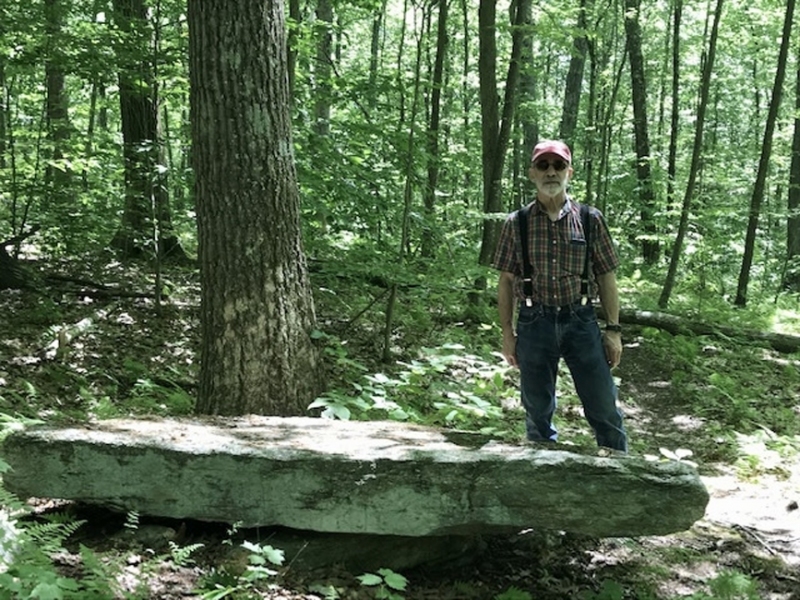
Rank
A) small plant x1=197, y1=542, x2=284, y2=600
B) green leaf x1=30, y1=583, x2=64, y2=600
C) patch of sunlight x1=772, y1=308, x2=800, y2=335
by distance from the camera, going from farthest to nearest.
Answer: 1. patch of sunlight x1=772, y1=308, x2=800, y2=335
2. small plant x1=197, y1=542, x2=284, y2=600
3. green leaf x1=30, y1=583, x2=64, y2=600

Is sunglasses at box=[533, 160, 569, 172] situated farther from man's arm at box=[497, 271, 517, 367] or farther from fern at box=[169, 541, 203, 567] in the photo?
fern at box=[169, 541, 203, 567]

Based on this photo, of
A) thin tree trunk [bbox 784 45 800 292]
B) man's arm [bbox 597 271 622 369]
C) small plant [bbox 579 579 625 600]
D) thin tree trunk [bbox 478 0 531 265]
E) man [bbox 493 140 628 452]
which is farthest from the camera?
thin tree trunk [bbox 784 45 800 292]

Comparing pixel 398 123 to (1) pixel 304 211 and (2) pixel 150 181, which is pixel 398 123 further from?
(2) pixel 150 181

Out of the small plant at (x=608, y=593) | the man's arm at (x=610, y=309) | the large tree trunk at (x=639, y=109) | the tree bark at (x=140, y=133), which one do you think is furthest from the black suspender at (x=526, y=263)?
the large tree trunk at (x=639, y=109)

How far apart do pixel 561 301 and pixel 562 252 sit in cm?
31

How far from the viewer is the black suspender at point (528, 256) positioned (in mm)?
4418

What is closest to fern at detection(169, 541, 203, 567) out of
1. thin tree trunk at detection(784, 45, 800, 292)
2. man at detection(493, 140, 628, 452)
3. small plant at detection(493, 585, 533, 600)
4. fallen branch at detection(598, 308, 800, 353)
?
small plant at detection(493, 585, 533, 600)

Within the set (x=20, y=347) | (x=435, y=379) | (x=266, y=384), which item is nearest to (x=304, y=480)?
(x=266, y=384)

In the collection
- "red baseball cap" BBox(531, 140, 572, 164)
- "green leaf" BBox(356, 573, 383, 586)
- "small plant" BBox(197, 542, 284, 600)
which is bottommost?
"green leaf" BBox(356, 573, 383, 586)

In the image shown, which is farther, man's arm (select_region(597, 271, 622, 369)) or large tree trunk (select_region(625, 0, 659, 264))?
large tree trunk (select_region(625, 0, 659, 264))

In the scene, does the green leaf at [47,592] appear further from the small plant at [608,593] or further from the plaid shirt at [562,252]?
the plaid shirt at [562,252]

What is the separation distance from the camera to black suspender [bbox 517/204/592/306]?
14.5 ft

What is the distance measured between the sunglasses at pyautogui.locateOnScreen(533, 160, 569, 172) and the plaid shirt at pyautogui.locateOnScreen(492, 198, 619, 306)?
0.24m

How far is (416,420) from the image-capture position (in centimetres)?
594
